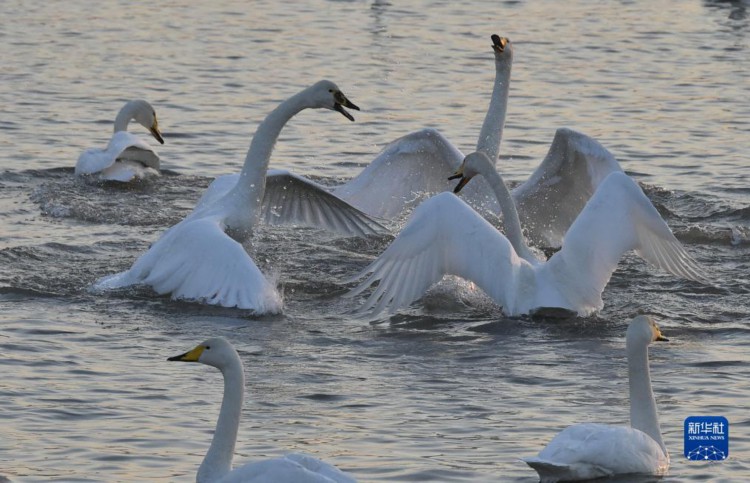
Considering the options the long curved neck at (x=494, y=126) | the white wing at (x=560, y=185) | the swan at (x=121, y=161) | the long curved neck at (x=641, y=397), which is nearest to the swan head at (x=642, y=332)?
the long curved neck at (x=641, y=397)

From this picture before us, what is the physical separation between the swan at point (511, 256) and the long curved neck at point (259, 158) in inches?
41.3

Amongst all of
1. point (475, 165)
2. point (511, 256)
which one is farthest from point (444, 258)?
point (475, 165)

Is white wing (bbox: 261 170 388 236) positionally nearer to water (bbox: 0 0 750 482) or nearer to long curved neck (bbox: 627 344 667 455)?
water (bbox: 0 0 750 482)

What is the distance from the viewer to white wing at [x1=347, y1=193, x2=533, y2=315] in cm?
976

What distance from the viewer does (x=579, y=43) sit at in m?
21.3

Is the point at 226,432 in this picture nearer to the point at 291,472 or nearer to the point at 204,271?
the point at 291,472

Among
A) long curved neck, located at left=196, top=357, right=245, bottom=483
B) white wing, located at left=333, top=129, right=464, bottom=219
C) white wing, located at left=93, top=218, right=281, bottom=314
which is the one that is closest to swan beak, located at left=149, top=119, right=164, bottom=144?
white wing, located at left=333, top=129, right=464, bottom=219

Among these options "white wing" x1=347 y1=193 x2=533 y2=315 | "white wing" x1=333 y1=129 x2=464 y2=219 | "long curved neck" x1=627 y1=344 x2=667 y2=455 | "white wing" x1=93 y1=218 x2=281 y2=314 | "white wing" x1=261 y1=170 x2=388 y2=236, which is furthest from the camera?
"white wing" x1=333 y1=129 x2=464 y2=219

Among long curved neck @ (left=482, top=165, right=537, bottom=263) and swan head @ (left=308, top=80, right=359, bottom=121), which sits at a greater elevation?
swan head @ (left=308, top=80, right=359, bottom=121)

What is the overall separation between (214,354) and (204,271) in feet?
8.92

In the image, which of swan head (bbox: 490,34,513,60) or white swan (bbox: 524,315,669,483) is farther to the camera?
swan head (bbox: 490,34,513,60)

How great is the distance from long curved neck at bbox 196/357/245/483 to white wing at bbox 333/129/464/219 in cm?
590

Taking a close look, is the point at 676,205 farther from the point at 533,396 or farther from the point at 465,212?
the point at 533,396

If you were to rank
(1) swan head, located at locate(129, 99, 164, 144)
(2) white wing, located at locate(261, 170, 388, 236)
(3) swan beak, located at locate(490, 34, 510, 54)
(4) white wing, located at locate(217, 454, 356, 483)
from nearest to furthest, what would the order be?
(4) white wing, located at locate(217, 454, 356, 483) → (2) white wing, located at locate(261, 170, 388, 236) → (3) swan beak, located at locate(490, 34, 510, 54) → (1) swan head, located at locate(129, 99, 164, 144)
